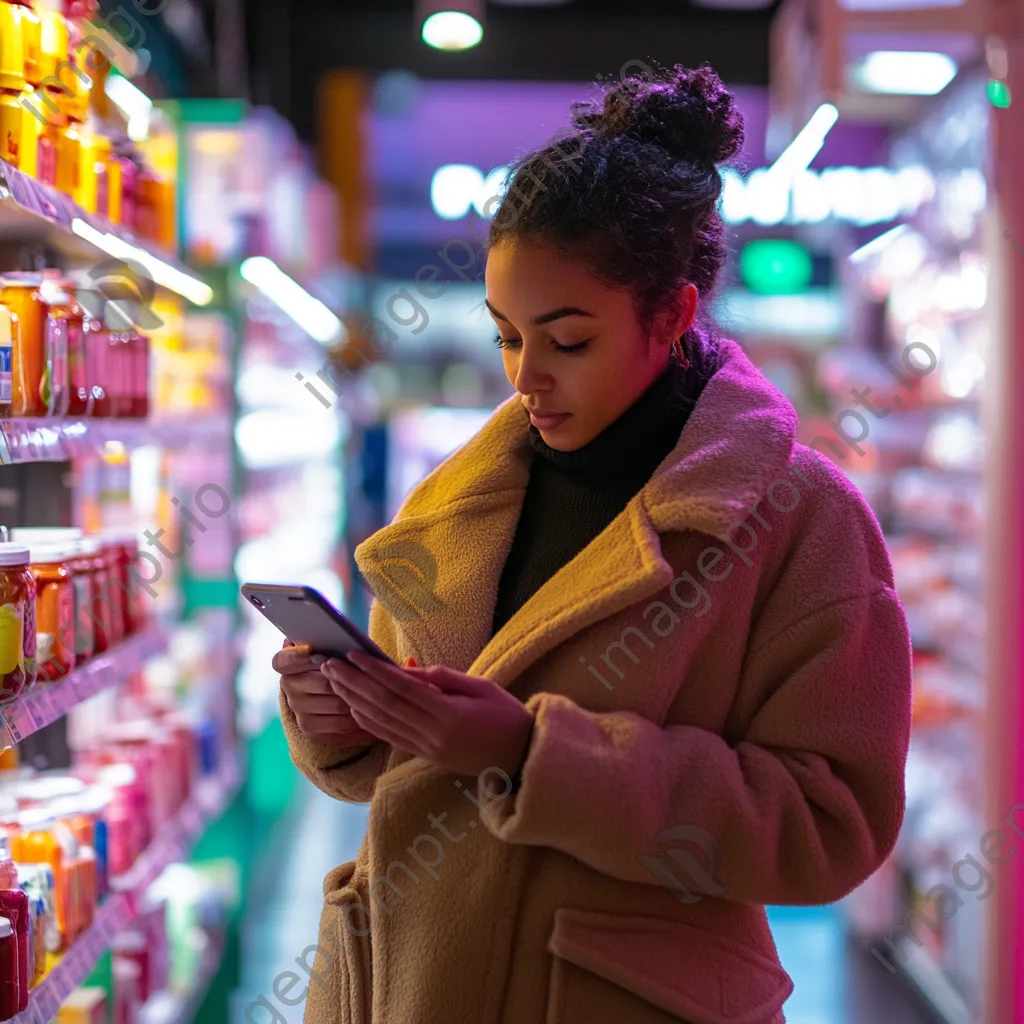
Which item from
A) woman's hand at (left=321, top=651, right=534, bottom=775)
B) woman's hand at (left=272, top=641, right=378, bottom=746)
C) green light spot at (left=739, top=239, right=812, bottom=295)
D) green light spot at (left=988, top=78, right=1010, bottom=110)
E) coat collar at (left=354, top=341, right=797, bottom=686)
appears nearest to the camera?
woman's hand at (left=321, top=651, right=534, bottom=775)

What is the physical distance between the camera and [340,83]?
8.71m

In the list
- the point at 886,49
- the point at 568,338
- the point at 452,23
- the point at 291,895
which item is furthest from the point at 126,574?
the point at 452,23

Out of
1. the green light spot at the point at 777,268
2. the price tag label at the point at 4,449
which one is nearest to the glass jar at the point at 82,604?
the price tag label at the point at 4,449

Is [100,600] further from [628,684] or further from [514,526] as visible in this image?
[628,684]

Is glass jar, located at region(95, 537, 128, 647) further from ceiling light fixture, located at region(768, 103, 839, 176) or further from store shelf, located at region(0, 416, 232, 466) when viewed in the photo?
ceiling light fixture, located at region(768, 103, 839, 176)

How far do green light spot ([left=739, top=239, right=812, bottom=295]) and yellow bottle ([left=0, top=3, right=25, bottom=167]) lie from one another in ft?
18.6

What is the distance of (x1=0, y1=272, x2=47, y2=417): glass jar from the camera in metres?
1.98

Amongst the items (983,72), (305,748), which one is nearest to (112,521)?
(305,748)

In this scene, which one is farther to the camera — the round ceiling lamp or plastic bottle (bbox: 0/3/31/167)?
the round ceiling lamp

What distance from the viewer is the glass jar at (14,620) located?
5.87 ft

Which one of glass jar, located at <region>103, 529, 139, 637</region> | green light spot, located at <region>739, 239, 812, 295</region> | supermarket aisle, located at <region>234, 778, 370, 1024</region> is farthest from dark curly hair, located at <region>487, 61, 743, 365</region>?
green light spot, located at <region>739, 239, 812, 295</region>

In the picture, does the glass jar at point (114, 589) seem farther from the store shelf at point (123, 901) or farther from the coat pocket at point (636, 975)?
the coat pocket at point (636, 975)

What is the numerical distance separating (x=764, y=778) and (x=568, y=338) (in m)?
0.54

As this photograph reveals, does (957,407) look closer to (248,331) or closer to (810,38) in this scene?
(810,38)
